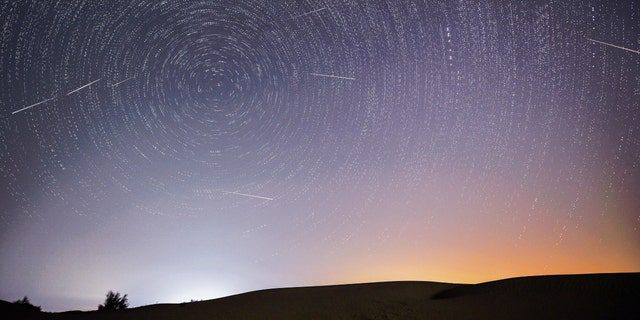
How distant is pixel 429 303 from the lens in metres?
16.4

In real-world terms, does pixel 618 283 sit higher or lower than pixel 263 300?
lower

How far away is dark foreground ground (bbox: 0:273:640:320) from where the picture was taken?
14.5 m

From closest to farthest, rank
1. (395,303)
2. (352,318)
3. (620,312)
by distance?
(620,312), (352,318), (395,303)

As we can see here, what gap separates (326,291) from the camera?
802 inches

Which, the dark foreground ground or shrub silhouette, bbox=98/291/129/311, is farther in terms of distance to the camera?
shrub silhouette, bbox=98/291/129/311

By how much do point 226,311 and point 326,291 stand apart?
16.2ft

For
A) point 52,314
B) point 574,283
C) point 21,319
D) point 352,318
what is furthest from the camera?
point 52,314

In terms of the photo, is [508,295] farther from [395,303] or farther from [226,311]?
[226,311]

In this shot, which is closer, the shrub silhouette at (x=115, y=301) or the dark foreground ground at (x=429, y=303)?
the dark foreground ground at (x=429, y=303)

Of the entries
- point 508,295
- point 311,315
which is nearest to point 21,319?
point 311,315

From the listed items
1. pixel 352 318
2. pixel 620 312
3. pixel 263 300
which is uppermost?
pixel 263 300

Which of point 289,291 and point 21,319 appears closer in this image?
point 21,319

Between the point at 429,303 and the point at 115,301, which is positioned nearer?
the point at 429,303

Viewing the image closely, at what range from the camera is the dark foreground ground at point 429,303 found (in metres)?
14.5
